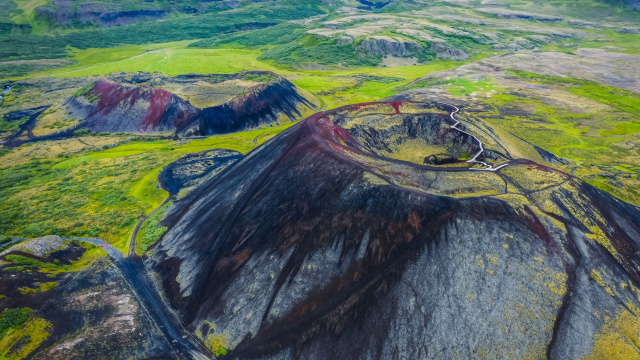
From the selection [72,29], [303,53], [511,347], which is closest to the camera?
[511,347]

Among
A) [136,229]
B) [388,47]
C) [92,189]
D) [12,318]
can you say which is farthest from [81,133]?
[388,47]

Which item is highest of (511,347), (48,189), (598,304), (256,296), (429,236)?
(429,236)

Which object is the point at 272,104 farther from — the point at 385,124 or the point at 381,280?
the point at 381,280

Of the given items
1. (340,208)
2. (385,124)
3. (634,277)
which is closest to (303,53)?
(385,124)

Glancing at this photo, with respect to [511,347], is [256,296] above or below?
below

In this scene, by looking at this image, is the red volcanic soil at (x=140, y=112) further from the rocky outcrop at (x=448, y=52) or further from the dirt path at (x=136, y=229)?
the rocky outcrop at (x=448, y=52)
